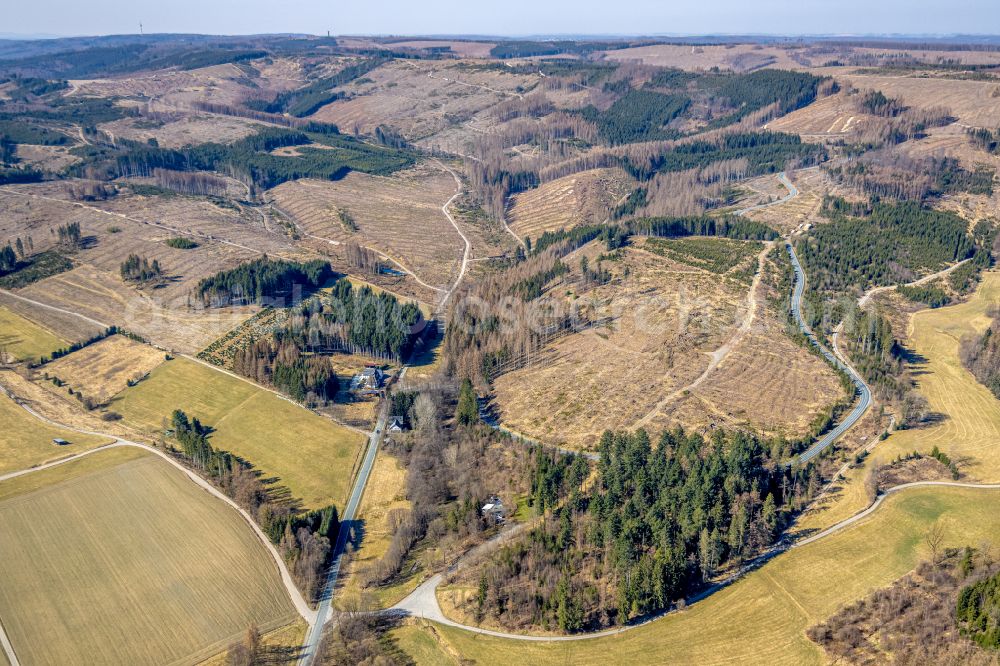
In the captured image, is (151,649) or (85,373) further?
(85,373)

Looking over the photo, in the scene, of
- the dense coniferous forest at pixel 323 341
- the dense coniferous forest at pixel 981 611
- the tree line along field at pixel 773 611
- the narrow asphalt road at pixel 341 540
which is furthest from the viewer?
the dense coniferous forest at pixel 323 341

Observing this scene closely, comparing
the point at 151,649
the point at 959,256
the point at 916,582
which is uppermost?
the point at 959,256

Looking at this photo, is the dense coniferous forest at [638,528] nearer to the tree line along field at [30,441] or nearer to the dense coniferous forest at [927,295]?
the tree line along field at [30,441]

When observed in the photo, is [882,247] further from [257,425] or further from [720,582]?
[257,425]

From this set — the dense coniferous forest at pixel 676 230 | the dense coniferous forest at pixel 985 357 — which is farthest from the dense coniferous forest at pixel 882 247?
the dense coniferous forest at pixel 985 357

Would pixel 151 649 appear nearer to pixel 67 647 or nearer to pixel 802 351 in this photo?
pixel 67 647

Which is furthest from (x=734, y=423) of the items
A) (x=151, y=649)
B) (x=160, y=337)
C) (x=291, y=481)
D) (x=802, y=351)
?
(x=160, y=337)
